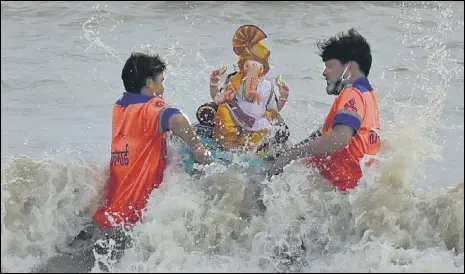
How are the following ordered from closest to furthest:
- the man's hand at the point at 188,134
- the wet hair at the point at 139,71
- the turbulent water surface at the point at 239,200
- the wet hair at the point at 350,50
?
the turbulent water surface at the point at 239,200, the man's hand at the point at 188,134, the wet hair at the point at 139,71, the wet hair at the point at 350,50

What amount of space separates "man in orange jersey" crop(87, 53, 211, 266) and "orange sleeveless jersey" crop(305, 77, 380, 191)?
0.87 metres

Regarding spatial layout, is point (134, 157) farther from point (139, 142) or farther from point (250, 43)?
point (250, 43)

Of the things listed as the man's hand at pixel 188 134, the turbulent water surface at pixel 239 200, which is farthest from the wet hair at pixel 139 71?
the turbulent water surface at pixel 239 200

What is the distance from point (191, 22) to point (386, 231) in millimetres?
9990

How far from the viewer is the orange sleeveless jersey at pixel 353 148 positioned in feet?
20.1

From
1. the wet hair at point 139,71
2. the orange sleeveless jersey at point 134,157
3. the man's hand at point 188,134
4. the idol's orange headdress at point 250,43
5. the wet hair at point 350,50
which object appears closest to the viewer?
A: the man's hand at point 188,134

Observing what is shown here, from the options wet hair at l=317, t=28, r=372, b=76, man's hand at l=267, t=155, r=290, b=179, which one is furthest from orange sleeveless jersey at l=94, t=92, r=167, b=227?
wet hair at l=317, t=28, r=372, b=76

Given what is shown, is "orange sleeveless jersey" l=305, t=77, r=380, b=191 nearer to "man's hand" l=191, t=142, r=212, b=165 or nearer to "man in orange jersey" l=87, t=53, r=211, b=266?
"man's hand" l=191, t=142, r=212, b=165

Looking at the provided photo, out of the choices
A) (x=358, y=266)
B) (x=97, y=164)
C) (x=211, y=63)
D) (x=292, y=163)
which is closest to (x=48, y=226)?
(x=97, y=164)

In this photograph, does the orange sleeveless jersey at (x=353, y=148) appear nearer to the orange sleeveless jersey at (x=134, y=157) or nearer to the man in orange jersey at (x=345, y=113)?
the man in orange jersey at (x=345, y=113)

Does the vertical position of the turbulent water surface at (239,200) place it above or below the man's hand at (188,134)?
below

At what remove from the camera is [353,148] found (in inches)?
245

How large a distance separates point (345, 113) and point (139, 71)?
1.43 m

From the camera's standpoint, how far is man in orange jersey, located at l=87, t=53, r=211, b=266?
5961mm
